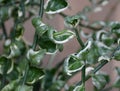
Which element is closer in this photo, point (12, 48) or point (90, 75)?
point (90, 75)

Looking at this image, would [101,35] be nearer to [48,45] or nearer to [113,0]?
[48,45]

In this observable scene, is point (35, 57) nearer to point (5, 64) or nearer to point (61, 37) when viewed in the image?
point (61, 37)

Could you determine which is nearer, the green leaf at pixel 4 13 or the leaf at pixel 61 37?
the leaf at pixel 61 37

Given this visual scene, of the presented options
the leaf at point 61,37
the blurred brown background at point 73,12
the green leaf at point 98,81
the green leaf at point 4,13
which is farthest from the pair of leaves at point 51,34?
the blurred brown background at point 73,12

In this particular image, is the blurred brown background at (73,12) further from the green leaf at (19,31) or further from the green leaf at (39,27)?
the green leaf at (39,27)

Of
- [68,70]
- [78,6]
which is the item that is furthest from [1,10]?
[78,6]

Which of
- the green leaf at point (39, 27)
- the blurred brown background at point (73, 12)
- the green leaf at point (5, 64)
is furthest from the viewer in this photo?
the blurred brown background at point (73, 12)

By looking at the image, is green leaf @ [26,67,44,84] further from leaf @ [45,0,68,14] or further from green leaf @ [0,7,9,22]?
green leaf @ [0,7,9,22]

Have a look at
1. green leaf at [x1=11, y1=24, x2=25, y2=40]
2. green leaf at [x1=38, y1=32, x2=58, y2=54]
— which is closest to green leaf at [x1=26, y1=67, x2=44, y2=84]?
green leaf at [x1=38, y1=32, x2=58, y2=54]
